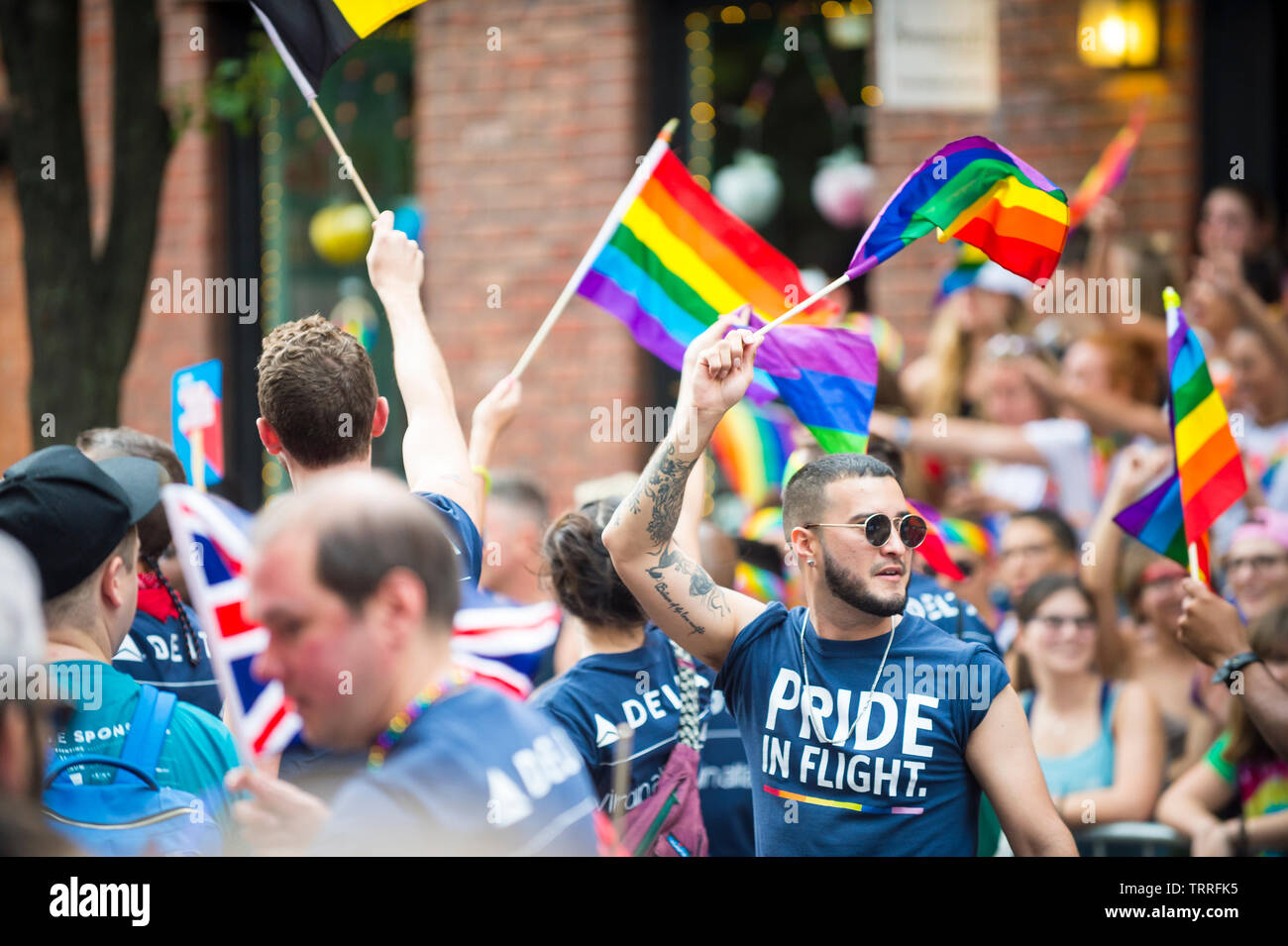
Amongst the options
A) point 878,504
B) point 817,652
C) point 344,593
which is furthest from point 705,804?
point 344,593

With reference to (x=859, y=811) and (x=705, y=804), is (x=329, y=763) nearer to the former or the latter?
(x=859, y=811)

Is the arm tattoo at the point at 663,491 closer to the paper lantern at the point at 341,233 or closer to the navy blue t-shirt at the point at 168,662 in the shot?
the navy blue t-shirt at the point at 168,662

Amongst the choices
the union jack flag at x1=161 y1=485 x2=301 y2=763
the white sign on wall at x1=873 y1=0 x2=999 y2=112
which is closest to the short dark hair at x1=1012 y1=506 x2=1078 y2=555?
the white sign on wall at x1=873 y1=0 x2=999 y2=112

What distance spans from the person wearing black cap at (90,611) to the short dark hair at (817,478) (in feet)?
4.86

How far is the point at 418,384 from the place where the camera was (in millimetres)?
3799

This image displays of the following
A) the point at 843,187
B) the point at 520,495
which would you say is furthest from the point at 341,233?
the point at 520,495

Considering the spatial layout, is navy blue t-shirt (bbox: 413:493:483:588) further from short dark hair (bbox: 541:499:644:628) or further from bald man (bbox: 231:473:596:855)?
bald man (bbox: 231:473:596:855)

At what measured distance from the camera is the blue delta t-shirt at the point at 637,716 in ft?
11.9

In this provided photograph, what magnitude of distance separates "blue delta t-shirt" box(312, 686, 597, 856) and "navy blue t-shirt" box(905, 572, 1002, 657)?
2.22 m

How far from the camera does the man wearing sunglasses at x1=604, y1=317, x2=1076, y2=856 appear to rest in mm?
3330

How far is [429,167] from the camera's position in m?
8.51

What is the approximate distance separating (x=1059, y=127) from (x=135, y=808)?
628 centimetres

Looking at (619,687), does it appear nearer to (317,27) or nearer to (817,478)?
(817,478)

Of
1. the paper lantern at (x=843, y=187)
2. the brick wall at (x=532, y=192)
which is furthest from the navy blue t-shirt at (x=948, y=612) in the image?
the paper lantern at (x=843, y=187)
